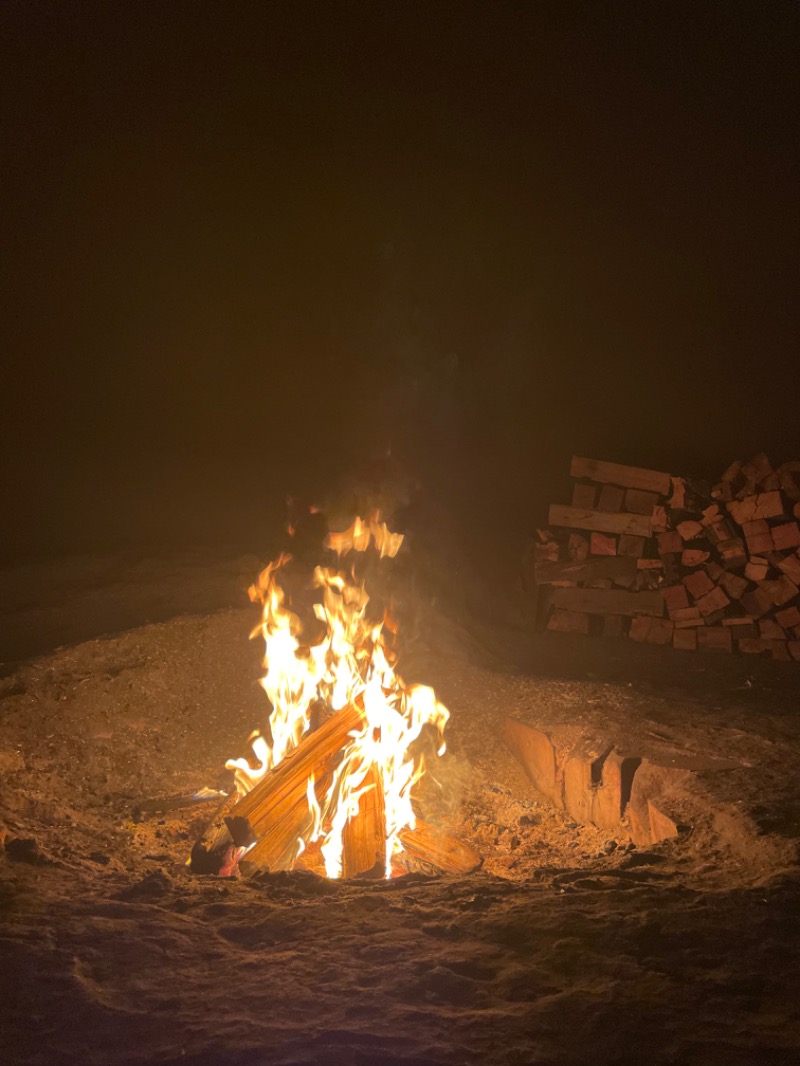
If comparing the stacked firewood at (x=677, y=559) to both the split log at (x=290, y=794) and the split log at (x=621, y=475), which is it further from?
the split log at (x=290, y=794)

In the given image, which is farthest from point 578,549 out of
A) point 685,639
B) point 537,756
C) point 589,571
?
point 537,756

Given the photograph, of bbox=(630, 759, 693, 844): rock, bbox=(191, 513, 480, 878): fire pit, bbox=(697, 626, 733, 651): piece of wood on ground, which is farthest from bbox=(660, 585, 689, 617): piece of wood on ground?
bbox=(630, 759, 693, 844): rock

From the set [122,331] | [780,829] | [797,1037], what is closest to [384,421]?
[122,331]

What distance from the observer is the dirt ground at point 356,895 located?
184 cm

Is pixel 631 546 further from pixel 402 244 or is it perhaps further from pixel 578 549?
pixel 402 244

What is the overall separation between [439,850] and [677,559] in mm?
3313

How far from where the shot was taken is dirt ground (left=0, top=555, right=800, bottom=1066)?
6.02 feet

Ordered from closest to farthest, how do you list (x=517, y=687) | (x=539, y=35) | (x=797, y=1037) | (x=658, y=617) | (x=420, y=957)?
(x=797, y=1037), (x=420, y=957), (x=517, y=687), (x=658, y=617), (x=539, y=35)

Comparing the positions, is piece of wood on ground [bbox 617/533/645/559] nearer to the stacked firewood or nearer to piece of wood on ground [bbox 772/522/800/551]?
the stacked firewood

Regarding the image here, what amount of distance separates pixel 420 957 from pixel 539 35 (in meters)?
6.81

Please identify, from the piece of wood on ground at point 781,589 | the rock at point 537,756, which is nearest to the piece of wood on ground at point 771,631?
the piece of wood on ground at point 781,589

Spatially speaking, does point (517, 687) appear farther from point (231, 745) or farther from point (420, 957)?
point (420, 957)

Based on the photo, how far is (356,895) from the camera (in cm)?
260

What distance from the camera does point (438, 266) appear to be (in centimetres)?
668
